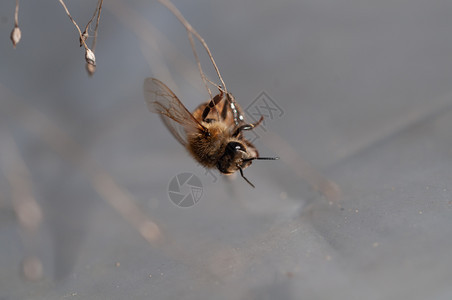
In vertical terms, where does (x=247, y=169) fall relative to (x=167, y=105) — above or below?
below

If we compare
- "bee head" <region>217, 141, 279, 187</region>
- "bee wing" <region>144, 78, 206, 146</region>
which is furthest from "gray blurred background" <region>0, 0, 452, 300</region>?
"bee wing" <region>144, 78, 206, 146</region>

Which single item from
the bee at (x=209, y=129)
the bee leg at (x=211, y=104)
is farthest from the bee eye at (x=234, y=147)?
the bee leg at (x=211, y=104)

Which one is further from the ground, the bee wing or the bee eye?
the bee eye

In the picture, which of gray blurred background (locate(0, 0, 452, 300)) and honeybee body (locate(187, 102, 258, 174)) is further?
honeybee body (locate(187, 102, 258, 174))

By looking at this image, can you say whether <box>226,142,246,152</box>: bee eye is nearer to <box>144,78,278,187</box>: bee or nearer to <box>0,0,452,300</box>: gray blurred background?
<box>144,78,278,187</box>: bee

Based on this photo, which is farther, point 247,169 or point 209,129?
point 247,169

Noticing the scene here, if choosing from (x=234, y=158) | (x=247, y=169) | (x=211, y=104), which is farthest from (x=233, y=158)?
(x=247, y=169)

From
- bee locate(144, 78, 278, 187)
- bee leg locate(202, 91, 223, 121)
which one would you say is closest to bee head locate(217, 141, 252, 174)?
bee locate(144, 78, 278, 187)

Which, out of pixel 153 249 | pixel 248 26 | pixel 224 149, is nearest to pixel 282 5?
pixel 248 26

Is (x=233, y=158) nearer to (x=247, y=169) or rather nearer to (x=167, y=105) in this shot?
(x=167, y=105)
